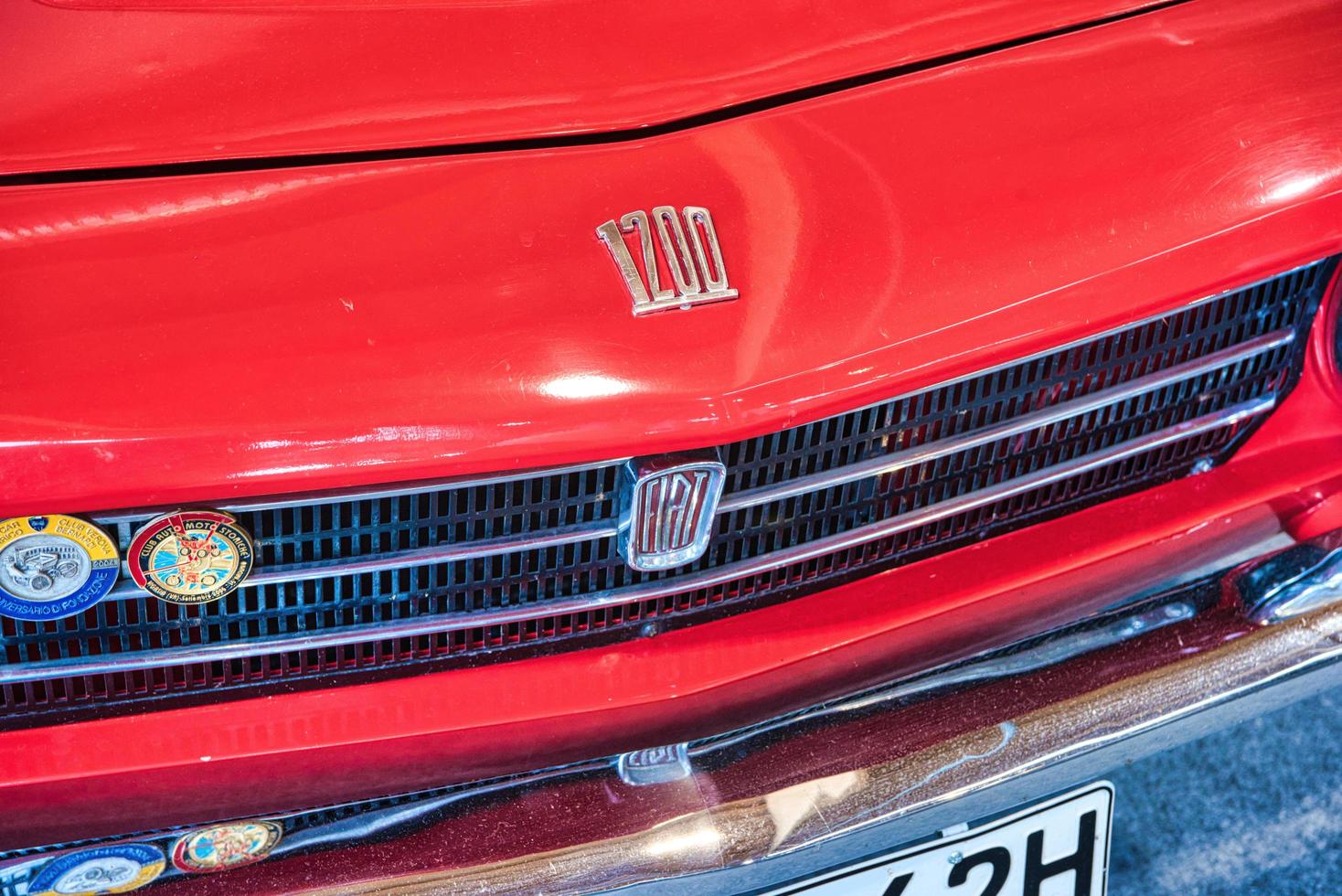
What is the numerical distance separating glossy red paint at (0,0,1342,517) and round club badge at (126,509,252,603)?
0.21ft

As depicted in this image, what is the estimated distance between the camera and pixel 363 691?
1436 millimetres

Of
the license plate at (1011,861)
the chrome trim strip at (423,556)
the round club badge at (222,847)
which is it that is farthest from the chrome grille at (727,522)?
the license plate at (1011,861)

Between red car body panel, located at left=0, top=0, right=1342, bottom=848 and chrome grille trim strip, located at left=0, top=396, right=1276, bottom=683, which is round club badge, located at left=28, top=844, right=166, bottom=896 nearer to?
red car body panel, located at left=0, top=0, right=1342, bottom=848

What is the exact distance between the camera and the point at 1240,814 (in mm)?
2209

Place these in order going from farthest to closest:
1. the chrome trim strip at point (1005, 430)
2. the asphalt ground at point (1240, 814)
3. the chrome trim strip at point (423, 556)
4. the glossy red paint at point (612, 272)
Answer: the asphalt ground at point (1240, 814), the chrome trim strip at point (1005, 430), the chrome trim strip at point (423, 556), the glossy red paint at point (612, 272)

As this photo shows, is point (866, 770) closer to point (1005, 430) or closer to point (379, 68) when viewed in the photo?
point (1005, 430)

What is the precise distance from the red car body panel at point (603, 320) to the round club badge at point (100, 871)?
0.03 metres

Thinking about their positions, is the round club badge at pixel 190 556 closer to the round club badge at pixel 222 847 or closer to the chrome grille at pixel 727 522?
the chrome grille at pixel 727 522

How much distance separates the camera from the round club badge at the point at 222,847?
1380 millimetres

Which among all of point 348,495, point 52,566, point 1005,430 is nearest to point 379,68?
point 348,495

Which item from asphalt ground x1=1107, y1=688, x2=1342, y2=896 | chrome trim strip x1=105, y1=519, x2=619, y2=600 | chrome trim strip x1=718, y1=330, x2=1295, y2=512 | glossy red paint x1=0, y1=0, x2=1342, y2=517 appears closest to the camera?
glossy red paint x1=0, y1=0, x2=1342, y2=517

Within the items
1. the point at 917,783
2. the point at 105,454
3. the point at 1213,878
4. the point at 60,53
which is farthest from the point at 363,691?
the point at 1213,878

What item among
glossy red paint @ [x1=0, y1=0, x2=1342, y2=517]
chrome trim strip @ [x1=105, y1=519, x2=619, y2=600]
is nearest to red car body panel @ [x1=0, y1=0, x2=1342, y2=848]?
glossy red paint @ [x1=0, y1=0, x2=1342, y2=517]

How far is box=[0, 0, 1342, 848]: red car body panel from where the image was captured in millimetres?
1220
